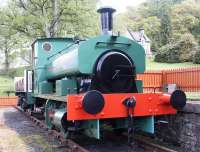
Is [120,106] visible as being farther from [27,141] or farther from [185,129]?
[27,141]

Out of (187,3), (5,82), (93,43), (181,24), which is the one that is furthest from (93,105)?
(187,3)

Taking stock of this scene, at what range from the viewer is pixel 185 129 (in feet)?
26.7

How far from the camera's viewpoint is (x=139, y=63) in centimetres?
840

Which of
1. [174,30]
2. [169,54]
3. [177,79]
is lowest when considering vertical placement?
[177,79]

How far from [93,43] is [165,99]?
1973mm

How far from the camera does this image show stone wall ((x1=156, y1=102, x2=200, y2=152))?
7723 mm

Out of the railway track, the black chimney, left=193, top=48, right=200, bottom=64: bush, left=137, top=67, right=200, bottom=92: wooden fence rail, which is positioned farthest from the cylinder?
left=193, top=48, right=200, bottom=64: bush

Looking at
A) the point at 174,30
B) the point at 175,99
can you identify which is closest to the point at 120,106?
the point at 175,99

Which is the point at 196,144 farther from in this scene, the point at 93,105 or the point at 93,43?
the point at 93,43

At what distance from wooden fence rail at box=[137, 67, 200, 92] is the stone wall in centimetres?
497

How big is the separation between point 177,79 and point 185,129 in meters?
7.55

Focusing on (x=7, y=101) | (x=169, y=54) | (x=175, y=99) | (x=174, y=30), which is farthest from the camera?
(x=174, y=30)

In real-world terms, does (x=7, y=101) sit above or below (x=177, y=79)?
below

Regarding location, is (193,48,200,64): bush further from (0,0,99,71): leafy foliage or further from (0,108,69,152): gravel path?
(0,108,69,152): gravel path
